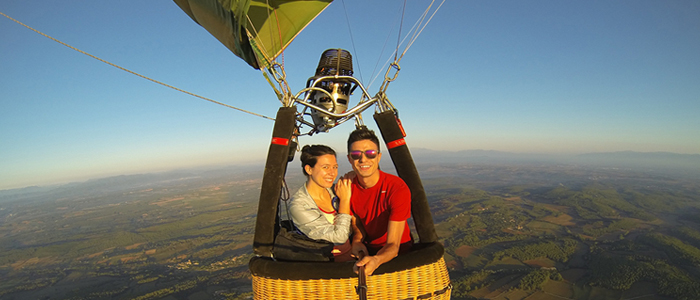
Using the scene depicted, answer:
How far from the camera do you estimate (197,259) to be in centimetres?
6275

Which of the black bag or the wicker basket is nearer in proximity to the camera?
the wicker basket

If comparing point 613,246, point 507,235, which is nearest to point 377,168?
point 507,235

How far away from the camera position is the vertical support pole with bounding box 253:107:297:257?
2.10 meters

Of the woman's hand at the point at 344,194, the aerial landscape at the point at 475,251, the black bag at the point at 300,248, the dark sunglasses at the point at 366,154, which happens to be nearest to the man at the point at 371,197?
the dark sunglasses at the point at 366,154

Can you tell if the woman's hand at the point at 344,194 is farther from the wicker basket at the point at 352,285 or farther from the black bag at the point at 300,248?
the wicker basket at the point at 352,285

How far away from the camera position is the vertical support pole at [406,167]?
2.29m

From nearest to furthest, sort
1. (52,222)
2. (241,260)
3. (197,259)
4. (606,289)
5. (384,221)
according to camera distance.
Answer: (384,221), (606,289), (241,260), (197,259), (52,222)

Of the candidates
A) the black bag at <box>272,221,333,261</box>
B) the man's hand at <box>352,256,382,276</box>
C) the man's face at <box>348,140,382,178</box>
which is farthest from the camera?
the man's face at <box>348,140,382,178</box>

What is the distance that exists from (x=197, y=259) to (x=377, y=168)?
2806 inches

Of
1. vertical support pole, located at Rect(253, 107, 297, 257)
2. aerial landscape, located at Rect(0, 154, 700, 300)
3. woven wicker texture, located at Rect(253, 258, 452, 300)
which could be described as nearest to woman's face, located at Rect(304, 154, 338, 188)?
vertical support pole, located at Rect(253, 107, 297, 257)

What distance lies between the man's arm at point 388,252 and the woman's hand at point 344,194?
332mm

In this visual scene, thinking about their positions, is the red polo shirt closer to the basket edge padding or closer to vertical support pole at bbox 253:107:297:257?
the basket edge padding

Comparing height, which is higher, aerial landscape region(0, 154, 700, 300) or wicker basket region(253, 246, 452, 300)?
wicker basket region(253, 246, 452, 300)

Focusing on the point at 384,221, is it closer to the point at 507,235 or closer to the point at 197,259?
the point at 197,259
